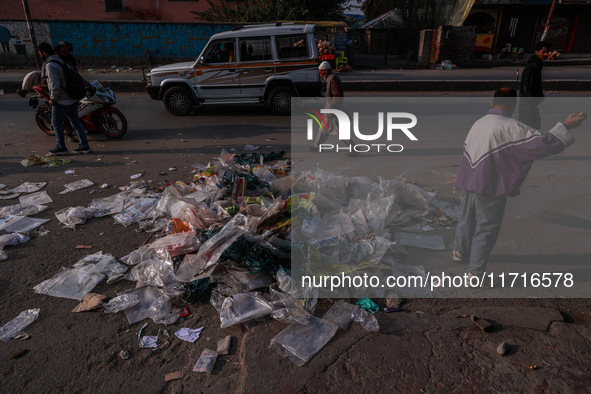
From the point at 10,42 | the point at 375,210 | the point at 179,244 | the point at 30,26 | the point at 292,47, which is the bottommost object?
the point at 179,244

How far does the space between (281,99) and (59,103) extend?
5.05 meters

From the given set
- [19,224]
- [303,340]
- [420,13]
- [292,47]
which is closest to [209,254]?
[303,340]

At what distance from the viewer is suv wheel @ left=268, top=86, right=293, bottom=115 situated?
9562 millimetres

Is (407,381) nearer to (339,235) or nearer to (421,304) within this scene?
(421,304)

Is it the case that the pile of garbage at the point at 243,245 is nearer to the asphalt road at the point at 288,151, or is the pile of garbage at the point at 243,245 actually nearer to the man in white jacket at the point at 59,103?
the asphalt road at the point at 288,151

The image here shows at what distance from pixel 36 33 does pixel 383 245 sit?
23.8 m

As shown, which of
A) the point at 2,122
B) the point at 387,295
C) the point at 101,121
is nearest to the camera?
the point at 387,295

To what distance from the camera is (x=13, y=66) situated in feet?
65.7

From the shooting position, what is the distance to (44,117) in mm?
7461

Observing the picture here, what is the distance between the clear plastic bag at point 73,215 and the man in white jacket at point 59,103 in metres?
2.61

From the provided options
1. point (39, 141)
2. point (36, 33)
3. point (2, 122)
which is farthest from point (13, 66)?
point (39, 141)

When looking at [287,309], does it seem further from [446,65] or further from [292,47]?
[446,65]

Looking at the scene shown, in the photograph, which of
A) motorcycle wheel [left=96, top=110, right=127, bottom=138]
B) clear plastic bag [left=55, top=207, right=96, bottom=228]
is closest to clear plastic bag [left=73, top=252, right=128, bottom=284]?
clear plastic bag [left=55, top=207, right=96, bottom=228]

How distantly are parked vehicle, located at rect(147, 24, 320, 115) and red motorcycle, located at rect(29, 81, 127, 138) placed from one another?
6.95 ft
